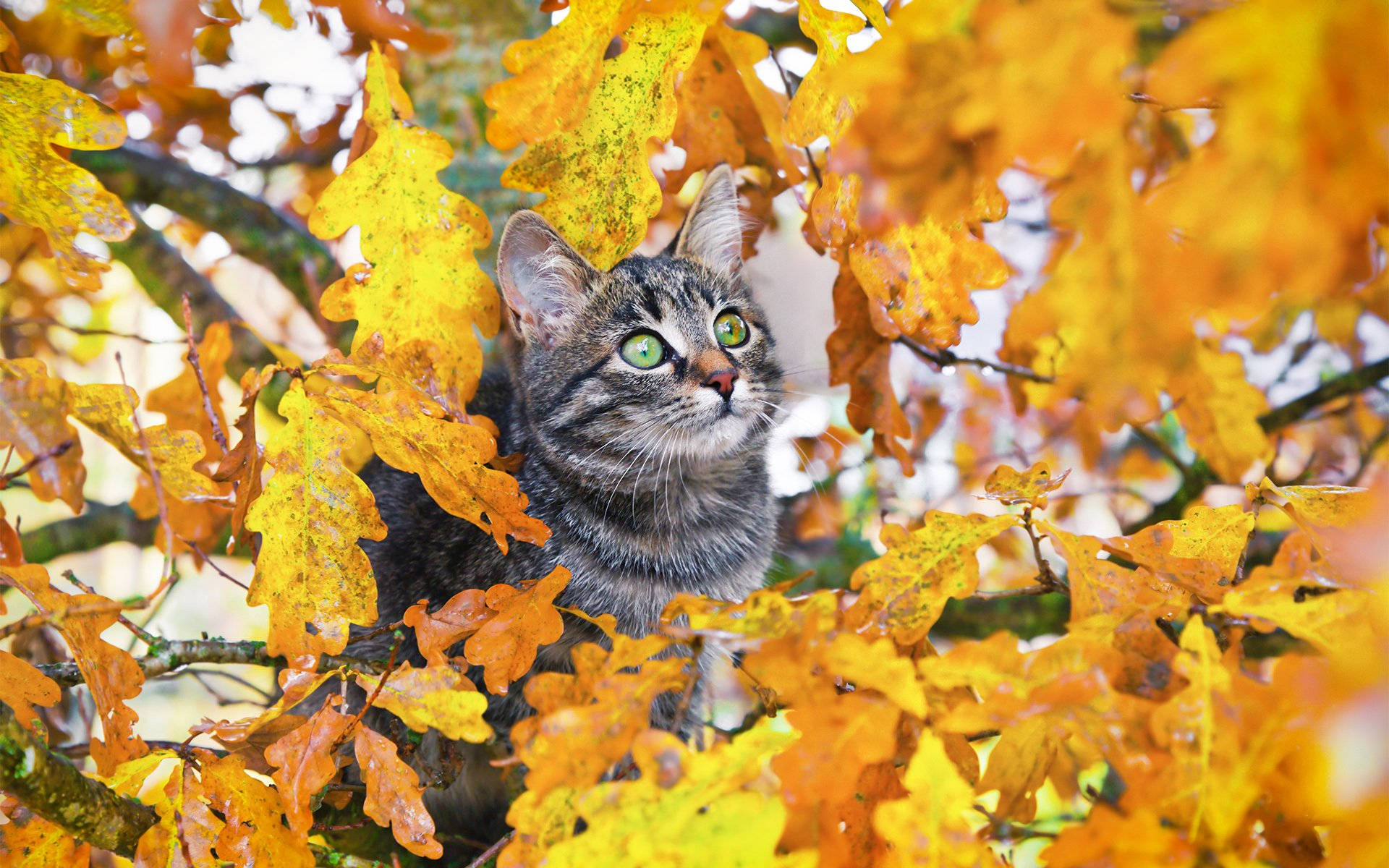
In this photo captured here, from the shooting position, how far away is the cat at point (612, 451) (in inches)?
87.0

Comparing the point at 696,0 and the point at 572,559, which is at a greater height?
the point at 696,0

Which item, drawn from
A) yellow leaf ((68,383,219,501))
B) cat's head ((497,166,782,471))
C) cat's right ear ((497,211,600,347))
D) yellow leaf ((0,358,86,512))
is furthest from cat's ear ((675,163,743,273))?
yellow leaf ((0,358,86,512))

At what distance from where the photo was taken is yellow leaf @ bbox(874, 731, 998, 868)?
0.85m

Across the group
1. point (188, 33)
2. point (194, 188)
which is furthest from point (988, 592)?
point (194, 188)

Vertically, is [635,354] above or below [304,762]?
below

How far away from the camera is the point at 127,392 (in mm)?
1241

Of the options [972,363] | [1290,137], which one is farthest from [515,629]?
[972,363]

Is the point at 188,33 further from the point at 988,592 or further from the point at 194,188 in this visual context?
the point at 194,188

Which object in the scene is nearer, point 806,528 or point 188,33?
point 188,33

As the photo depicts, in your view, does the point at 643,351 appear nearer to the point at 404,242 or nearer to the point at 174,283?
the point at 404,242

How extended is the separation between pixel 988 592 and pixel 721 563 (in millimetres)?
1193

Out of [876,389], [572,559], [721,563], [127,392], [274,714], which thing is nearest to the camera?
[127,392]

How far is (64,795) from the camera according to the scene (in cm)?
117

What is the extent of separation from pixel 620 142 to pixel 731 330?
1146 millimetres
